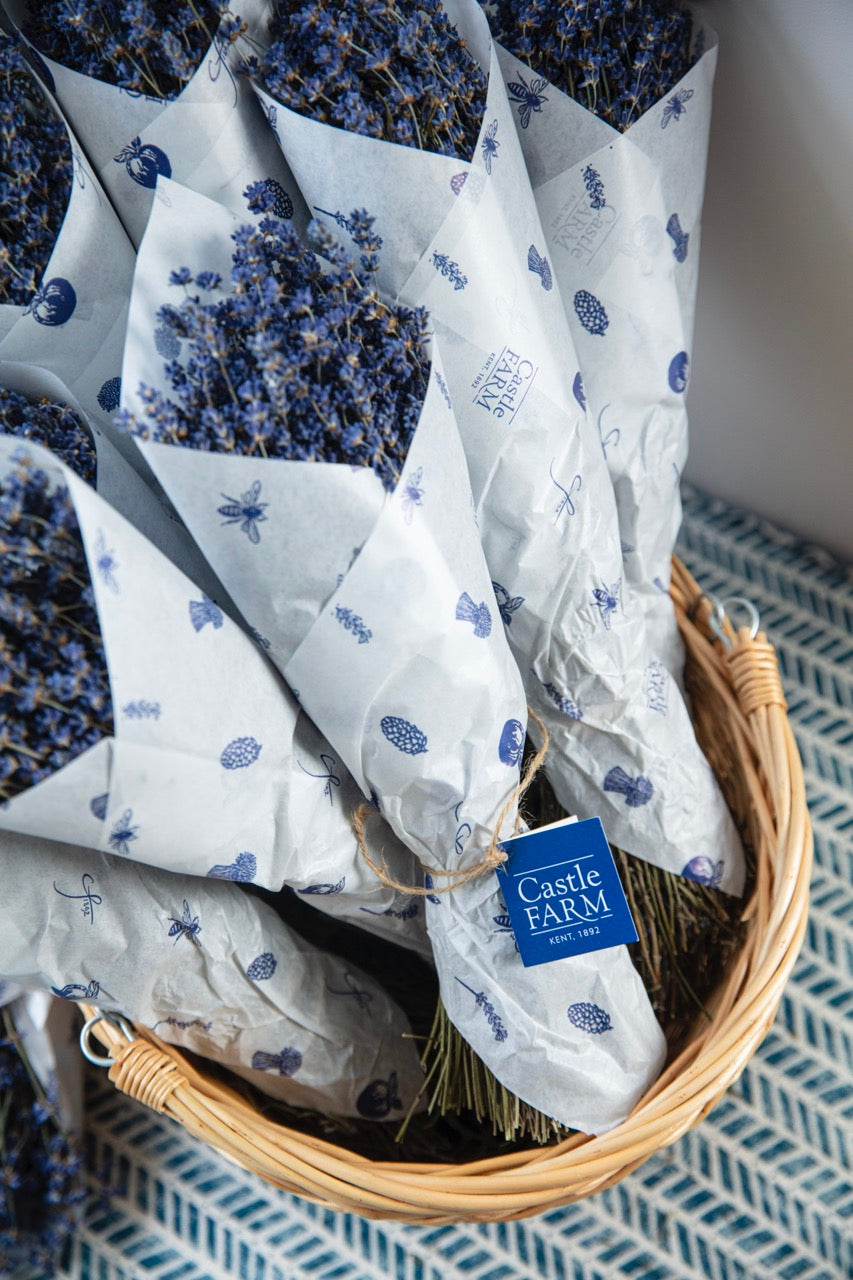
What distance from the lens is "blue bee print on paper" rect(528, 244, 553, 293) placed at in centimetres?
66

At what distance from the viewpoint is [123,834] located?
1.82 ft

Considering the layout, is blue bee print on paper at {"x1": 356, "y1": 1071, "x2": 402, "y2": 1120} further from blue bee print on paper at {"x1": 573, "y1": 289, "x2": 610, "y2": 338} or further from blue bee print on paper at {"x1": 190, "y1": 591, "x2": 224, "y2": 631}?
blue bee print on paper at {"x1": 573, "y1": 289, "x2": 610, "y2": 338}

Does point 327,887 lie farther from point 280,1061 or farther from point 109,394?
point 109,394

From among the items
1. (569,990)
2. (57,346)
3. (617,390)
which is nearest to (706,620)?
(617,390)

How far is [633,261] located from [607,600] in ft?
0.78

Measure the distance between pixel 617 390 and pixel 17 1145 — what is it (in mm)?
831

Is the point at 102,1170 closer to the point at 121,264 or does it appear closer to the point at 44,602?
the point at 44,602

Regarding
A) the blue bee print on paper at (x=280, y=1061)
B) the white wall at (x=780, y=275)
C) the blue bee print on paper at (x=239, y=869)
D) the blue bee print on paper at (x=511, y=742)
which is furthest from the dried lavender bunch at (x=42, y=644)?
the white wall at (x=780, y=275)

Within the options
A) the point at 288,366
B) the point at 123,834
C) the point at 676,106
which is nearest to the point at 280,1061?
the point at 123,834

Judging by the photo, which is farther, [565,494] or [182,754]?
[565,494]

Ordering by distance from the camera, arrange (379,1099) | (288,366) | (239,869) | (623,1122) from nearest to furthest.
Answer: (288,366)
(239,869)
(623,1122)
(379,1099)

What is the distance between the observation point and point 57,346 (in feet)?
2.11

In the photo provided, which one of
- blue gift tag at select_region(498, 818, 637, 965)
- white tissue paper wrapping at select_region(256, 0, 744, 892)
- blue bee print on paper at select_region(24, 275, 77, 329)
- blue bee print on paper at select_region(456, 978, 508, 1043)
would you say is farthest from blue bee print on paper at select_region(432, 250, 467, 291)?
blue bee print on paper at select_region(456, 978, 508, 1043)

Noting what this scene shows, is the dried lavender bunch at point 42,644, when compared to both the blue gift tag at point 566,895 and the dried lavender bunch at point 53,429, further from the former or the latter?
the blue gift tag at point 566,895
